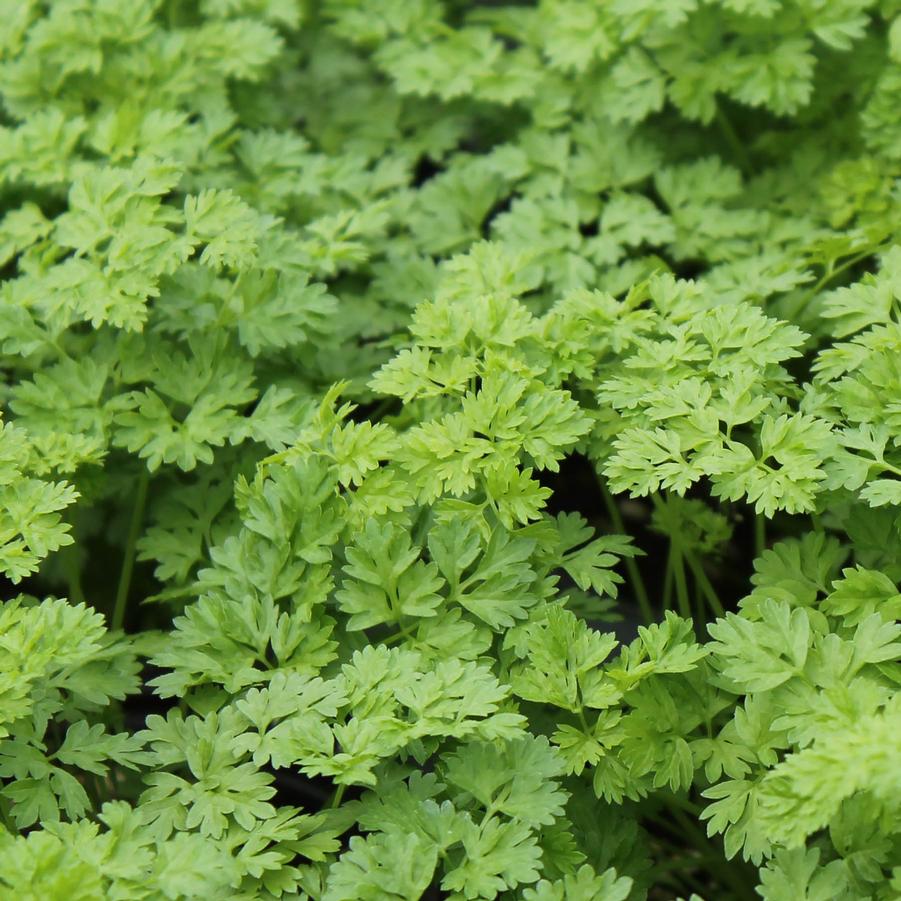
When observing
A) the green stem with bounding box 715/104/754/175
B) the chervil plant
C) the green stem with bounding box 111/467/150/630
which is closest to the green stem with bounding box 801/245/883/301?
the chervil plant

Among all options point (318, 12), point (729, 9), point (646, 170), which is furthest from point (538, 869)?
point (318, 12)

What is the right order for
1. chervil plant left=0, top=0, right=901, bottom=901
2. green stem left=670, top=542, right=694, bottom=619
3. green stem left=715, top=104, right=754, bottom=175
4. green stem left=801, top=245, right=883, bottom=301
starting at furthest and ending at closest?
green stem left=715, top=104, right=754, bottom=175
green stem left=801, top=245, right=883, bottom=301
green stem left=670, top=542, right=694, bottom=619
chervil plant left=0, top=0, right=901, bottom=901

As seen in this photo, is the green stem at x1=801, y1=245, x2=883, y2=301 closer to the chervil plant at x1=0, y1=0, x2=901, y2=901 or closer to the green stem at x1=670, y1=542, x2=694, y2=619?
the chervil plant at x1=0, y1=0, x2=901, y2=901

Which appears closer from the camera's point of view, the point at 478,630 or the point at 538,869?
the point at 538,869

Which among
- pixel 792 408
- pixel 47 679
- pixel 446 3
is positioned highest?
pixel 446 3

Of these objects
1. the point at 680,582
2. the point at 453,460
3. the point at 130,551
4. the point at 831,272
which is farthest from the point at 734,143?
the point at 130,551

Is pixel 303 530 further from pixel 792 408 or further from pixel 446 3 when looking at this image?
pixel 446 3

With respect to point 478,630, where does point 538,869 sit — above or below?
below

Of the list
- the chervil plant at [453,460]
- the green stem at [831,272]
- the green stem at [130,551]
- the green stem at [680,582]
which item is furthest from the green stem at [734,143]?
the green stem at [130,551]
